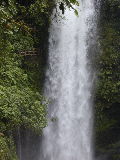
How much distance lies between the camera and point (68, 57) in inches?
472

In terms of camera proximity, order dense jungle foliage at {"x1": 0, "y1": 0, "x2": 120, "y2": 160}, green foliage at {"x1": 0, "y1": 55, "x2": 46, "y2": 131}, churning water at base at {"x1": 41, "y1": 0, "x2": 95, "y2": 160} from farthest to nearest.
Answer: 1. churning water at base at {"x1": 41, "y1": 0, "x2": 95, "y2": 160}
2. dense jungle foliage at {"x1": 0, "y1": 0, "x2": 120, "y2": 160}
3. green foliage at {"x1": 0, "y1": 55, "x2": 46, "y2": 131}

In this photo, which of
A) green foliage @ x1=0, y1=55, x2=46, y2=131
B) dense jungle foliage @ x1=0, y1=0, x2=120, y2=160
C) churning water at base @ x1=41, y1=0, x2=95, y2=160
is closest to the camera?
green foliage @ x1=0, y1=55, x2=46, y2=131

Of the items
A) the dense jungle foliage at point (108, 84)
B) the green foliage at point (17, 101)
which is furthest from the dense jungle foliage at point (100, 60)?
the green foliage at point (17, 101)

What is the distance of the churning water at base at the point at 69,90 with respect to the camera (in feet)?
38.5

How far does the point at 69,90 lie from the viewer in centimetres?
1190

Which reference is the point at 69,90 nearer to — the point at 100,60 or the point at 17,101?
the point at 100,60

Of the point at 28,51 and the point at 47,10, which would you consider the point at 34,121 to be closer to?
the point at 28,51

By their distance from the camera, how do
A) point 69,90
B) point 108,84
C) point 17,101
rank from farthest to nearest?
point 69,90 < point 108,84 < point 17,101

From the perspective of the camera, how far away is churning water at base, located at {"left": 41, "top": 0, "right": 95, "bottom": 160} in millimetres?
11734

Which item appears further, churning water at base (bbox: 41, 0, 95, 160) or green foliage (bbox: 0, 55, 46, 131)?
churning water at base (bbox: 41, 0, 95, 160)

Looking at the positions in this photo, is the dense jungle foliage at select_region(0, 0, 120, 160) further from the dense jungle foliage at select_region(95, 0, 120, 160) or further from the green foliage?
the green foliage

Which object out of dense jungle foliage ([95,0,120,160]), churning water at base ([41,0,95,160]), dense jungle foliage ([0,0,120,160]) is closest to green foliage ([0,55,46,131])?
dense jungle foliage ([0,0,120,160])

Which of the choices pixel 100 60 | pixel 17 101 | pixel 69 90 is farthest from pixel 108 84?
pixel 17 101

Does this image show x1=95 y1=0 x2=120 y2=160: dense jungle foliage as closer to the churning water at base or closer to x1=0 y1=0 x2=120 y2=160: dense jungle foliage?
x1=0 y1=0 x2=120 y2=160: dense jungle foliage
